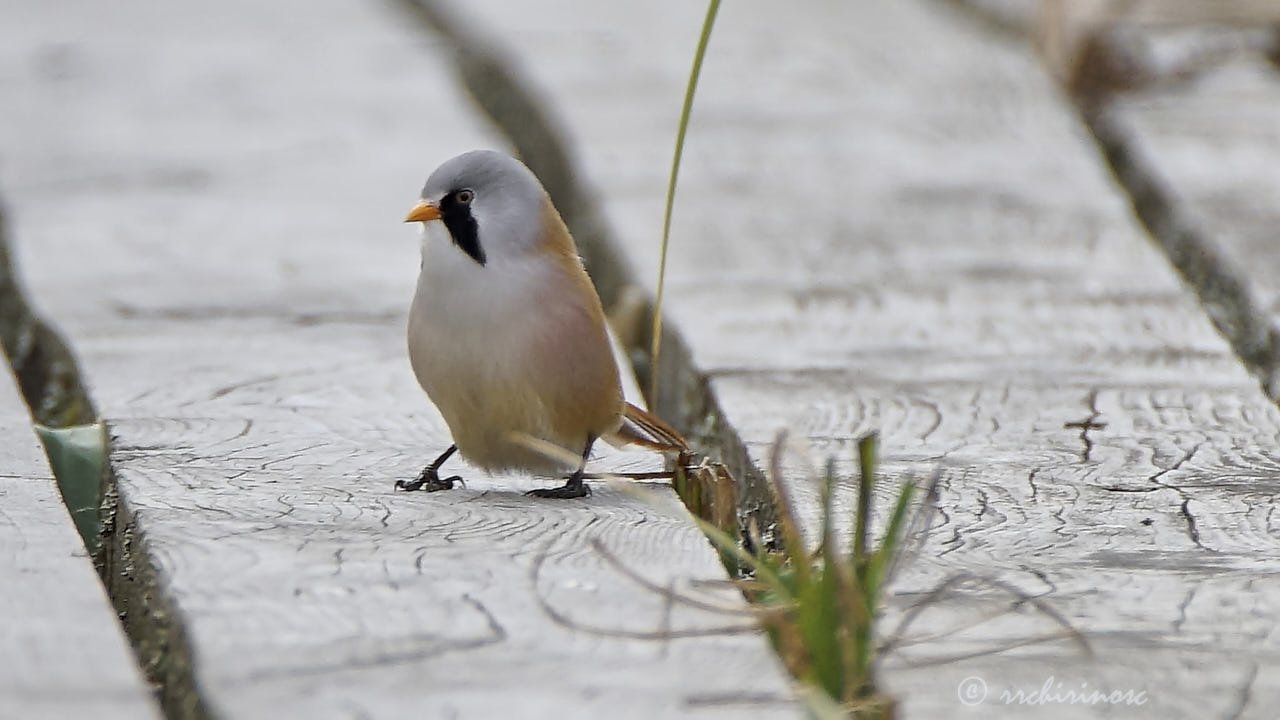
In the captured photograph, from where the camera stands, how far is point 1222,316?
11.1 ft

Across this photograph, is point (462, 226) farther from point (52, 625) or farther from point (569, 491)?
point (52, 625)

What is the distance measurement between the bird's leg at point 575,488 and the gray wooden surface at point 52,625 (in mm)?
636

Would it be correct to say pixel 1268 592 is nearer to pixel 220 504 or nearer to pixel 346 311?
pixel 220 504

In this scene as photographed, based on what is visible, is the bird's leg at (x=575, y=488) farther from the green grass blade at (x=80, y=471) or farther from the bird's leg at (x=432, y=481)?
the green grass blade at (x=80, y=471)

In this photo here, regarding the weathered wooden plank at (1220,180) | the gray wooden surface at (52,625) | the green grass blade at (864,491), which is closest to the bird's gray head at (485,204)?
the gray wooden surface at (52,625)

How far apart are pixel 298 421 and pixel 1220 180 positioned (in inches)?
87.5

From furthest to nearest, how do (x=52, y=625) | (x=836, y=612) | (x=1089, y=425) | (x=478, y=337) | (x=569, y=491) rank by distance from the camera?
(x=1089, y=425)
(x=569, y=491)
(x=478, y=337)
(x=52, y=625)
(x=836, y=612)

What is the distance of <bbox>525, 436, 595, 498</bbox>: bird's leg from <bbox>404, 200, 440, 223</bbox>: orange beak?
37cm

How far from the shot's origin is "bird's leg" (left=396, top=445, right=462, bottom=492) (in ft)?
8.11

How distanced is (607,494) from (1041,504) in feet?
1.93

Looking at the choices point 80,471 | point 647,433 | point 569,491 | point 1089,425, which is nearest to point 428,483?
point 569,491

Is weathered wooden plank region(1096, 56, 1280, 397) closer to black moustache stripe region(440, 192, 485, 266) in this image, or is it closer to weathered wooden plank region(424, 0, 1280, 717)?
weathered wooden plank region(424, 0, 1280, 717)

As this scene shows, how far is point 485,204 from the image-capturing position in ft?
7.86

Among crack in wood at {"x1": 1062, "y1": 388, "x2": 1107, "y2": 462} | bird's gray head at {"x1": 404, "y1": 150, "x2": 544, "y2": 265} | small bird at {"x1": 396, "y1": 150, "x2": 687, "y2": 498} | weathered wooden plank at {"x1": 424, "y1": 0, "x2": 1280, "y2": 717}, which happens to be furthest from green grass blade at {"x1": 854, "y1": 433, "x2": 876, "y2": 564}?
crack in wood at {"x1": 1062, "y1": 388, "x2": 1107, "y2": 462}
